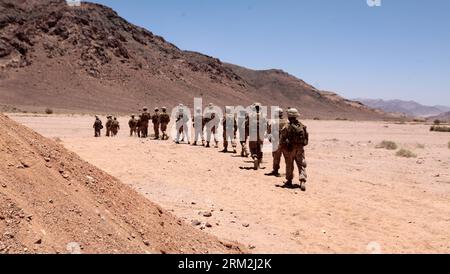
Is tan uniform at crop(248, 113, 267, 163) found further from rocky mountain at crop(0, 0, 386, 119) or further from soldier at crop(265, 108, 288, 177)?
rocky mountain at crop(0, 0, 386, 119)

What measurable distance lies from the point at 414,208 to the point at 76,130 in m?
26.0

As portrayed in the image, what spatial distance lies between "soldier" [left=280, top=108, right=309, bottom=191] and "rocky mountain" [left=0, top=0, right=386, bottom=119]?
56.3m

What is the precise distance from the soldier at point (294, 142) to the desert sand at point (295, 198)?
18.7 inches

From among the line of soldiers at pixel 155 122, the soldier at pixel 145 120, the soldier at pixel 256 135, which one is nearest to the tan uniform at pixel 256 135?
the soldier at pixel 256 135

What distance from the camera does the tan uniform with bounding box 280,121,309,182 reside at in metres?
12.2

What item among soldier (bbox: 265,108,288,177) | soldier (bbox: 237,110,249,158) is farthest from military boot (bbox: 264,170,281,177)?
soldier (bbox: 237,110,249,158)

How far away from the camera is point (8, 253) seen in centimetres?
451

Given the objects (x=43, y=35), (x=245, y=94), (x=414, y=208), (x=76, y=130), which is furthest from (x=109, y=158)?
(x=245, y=94)

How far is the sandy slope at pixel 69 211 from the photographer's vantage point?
4.89m

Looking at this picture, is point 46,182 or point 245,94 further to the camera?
point 245,94

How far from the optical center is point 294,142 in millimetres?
12281

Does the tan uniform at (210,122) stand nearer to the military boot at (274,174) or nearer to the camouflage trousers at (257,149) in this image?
the camouflage trousers at (257,149)

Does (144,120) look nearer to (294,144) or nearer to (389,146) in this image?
(389,146)

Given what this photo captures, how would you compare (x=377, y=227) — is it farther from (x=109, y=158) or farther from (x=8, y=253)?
(x=109, y=158)
